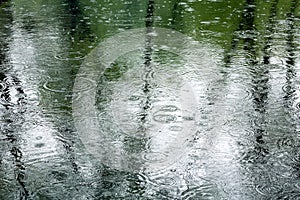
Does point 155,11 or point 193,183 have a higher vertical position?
point 193,183

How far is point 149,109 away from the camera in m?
4.57

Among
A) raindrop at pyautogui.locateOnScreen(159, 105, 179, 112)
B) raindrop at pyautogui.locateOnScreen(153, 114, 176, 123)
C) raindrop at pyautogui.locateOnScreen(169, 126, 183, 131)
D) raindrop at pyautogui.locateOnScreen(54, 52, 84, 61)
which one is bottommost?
raindrop at pyautogui.locateOnScreen(54, 52, 84, 61)

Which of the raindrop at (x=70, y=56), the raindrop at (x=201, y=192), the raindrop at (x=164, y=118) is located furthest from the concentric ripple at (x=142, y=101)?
the raindrop at (x=201, y=192)

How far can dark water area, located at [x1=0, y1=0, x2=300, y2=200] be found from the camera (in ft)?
11.1

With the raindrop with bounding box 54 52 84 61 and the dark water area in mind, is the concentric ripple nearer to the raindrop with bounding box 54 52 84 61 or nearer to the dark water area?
the dark water area

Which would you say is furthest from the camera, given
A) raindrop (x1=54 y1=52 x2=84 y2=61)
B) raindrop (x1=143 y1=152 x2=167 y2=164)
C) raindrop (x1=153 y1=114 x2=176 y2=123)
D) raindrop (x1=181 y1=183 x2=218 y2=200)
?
raindrop (x1=54 y1=52 x2=84 y2=61)

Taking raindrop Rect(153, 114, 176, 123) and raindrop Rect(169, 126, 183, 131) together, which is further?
raindrop Rect(153, 114, 176, 123)

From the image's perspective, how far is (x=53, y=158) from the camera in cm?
369

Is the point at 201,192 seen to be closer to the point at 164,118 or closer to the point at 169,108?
the point at 164,118

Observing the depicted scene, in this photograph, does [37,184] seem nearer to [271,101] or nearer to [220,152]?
[220,152]

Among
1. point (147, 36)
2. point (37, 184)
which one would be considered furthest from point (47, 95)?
point (147, 36)

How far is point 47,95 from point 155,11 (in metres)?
4.50

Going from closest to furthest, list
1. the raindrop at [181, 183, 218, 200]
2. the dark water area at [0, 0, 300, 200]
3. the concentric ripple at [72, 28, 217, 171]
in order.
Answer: the raindrop at [181, 183, 218, 200]
the dark water area at [0, 0, 300, 200]
the concentric ripple at [72, 28, 217, 171]

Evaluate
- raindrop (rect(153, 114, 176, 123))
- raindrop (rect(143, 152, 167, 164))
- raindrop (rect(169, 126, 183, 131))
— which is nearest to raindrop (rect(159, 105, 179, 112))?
raindrop (rect(153, 114, 176, 123))
